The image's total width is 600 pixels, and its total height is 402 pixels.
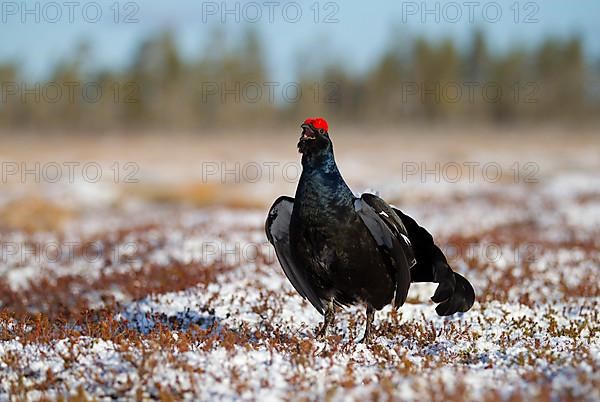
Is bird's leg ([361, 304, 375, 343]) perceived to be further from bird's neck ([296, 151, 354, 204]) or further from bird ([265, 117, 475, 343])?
bird's neck ([296, 151, 354, 204])

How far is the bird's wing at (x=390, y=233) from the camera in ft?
21.0

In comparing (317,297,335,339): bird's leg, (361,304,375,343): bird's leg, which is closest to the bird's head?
(317,297,335,339): bird's leg

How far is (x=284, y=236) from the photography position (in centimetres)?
703

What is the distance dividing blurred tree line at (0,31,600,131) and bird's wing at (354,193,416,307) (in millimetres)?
66617

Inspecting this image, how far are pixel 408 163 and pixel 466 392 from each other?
125 feet

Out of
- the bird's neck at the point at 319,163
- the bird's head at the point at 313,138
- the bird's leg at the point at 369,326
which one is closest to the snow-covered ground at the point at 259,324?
the bird's leg at the point at 369,326

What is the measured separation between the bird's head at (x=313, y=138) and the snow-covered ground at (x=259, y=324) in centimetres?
184

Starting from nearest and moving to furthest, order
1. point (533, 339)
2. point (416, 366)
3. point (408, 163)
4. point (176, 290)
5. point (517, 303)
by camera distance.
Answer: point (416, 366) < point (533, 339) < point (517, 303) < point (176, 290) < point (408, 163)

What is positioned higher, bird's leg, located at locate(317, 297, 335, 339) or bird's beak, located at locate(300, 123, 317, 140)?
bird's beak, located at locate(300, 123, 317, 140)

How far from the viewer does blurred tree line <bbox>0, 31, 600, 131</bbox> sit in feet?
240

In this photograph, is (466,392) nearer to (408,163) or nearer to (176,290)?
(176,290)

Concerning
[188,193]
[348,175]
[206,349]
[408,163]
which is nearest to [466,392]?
[206,349]

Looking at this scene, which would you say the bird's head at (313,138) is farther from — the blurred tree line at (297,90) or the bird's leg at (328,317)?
the blurred tree line at (297,90)

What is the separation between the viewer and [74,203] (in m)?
26.7
